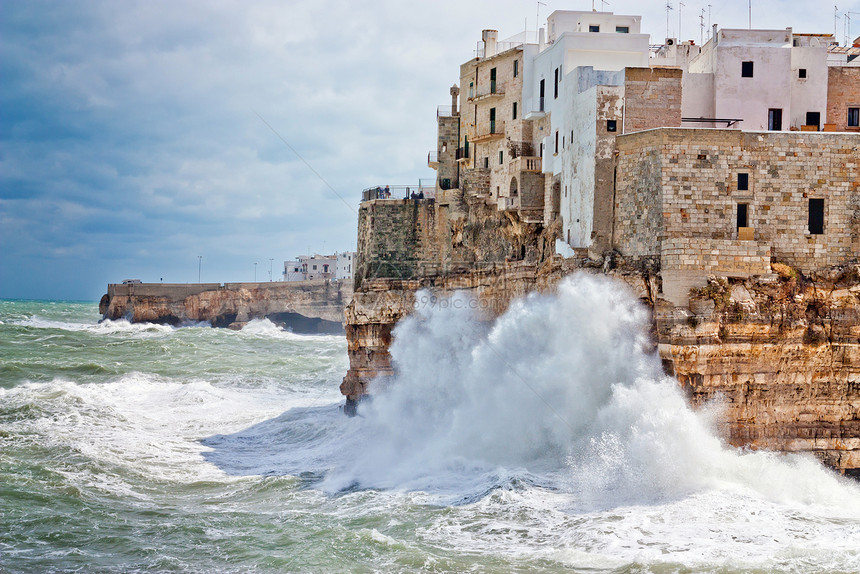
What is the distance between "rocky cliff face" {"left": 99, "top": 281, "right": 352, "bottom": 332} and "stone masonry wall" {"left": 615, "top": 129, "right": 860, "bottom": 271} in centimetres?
5697

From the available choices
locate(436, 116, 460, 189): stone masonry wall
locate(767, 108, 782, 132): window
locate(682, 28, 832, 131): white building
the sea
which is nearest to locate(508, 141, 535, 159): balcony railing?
locate(436, 116, 460, 189): stone masonry wall

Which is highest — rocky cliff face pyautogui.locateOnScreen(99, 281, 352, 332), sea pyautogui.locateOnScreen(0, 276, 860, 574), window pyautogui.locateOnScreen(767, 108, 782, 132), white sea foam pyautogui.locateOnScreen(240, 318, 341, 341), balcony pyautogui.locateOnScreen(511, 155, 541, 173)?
window pyautogui.locateOnScreen(767, 108, 782, 132)

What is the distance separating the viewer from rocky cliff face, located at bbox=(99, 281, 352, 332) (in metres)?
78.6

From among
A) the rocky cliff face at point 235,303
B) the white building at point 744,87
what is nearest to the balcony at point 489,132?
the white building at point 744,87

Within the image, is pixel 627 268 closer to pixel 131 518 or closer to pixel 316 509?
pixel 316 509

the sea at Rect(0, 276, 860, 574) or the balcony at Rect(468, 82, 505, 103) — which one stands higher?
the balcony at Rect(468, 82, 505, 103)

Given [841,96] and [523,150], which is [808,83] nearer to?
[841,96]

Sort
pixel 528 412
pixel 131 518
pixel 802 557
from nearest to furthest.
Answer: pixel 802 557
pixel 131 518
pixel 528 412

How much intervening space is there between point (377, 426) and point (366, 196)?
1164 centimetres

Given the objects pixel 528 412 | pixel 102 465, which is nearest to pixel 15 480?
pixel 102 465

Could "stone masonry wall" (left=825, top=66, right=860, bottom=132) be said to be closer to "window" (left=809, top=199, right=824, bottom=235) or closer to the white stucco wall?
the white stucco wall

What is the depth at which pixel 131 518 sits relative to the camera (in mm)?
20906

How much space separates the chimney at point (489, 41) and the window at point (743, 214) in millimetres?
15393

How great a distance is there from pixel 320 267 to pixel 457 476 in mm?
87077
